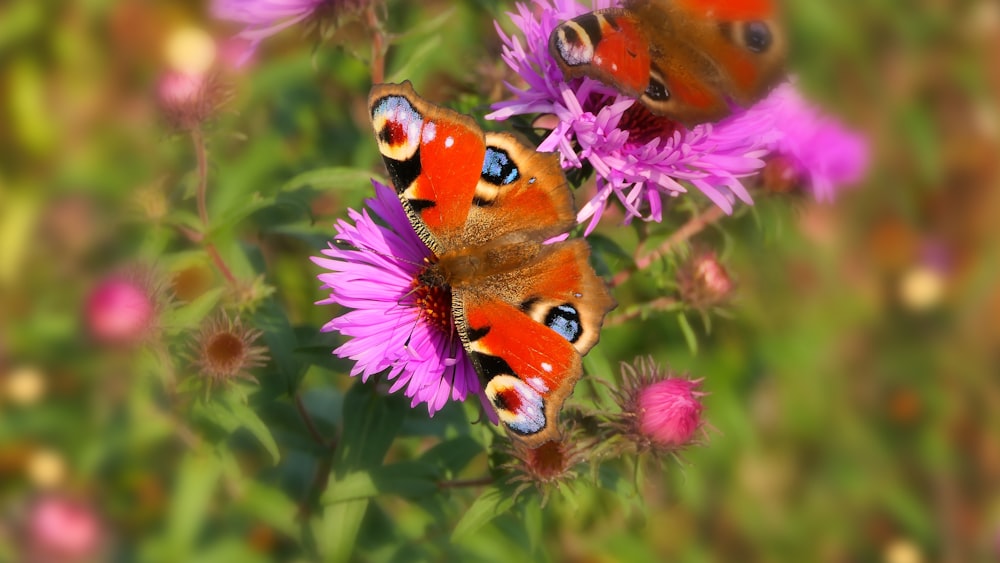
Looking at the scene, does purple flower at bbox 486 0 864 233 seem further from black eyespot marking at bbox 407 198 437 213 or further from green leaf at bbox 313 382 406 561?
green leaf at bbox 313 382 406 561

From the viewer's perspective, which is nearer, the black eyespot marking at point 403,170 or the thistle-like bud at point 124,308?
the black eyespot marking at point 403,170

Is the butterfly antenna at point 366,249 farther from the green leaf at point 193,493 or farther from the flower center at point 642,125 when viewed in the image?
the green leaf at point 193,493

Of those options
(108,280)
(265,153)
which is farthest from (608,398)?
(265,153)

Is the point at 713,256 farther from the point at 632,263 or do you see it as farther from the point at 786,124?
the point at 786,124

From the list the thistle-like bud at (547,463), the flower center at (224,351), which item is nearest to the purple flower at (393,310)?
the thistle-like bud at (547,463)

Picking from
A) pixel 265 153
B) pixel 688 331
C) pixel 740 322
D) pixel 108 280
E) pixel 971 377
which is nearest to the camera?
pixel 688 331

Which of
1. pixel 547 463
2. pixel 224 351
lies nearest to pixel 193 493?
pixel 224 351

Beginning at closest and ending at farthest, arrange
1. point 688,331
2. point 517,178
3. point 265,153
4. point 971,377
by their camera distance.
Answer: point 517,178, point 688,331, point 265,153, point 971,377
